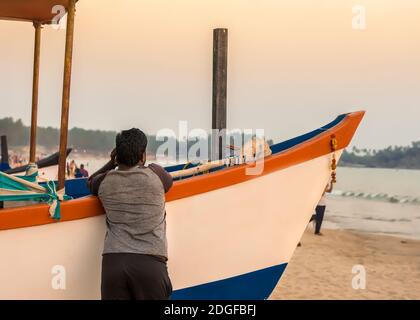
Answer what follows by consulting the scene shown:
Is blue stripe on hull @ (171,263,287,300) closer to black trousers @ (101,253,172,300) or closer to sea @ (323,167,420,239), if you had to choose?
black trousers @ (101,253,172,300)

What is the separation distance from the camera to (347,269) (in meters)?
12.5

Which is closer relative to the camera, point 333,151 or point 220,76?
point 333,151

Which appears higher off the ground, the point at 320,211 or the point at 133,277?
the point at 320,211

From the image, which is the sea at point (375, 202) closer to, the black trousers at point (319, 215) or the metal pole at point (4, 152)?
the black trousers at point (319, 215)

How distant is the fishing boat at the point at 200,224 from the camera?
146 inches

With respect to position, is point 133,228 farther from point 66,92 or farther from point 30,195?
point 66,92

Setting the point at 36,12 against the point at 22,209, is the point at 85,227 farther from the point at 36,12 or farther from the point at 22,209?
the point at 36,12

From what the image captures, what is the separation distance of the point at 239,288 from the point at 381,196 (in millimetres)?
36277

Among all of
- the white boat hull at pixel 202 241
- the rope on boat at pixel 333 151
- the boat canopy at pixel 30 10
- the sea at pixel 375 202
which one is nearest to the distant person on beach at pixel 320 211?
the sea at pixel 375 202

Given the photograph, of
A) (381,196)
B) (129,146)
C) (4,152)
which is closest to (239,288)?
(129,146)

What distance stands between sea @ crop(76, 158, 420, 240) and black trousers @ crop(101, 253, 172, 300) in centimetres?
2083

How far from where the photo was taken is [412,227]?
87.8 feet

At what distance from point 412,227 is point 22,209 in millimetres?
25823

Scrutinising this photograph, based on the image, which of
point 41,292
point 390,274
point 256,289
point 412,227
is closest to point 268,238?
point 256,289
